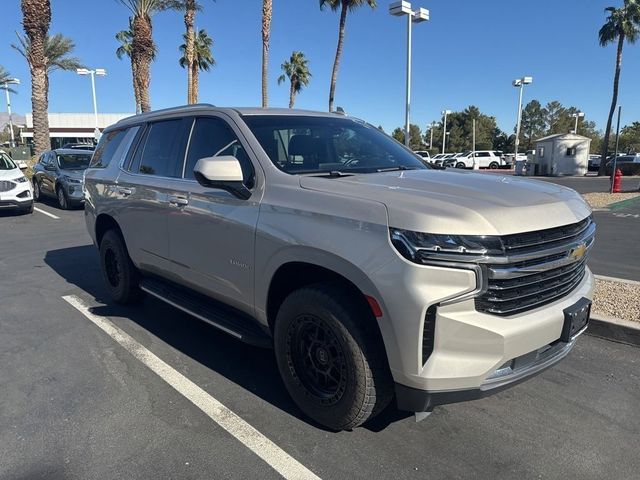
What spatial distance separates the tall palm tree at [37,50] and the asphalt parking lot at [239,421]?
1915 centimetres

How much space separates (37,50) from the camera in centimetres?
1994

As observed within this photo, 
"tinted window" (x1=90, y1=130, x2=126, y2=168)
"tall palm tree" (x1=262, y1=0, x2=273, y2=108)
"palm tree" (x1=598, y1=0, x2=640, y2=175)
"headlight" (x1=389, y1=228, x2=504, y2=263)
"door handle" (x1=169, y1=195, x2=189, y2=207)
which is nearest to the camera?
"headlight" (x1=389, y1=228, x2=504, y2=263)

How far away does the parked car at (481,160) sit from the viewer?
48250mm

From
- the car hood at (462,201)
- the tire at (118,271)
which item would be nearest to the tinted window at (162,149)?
the tire at (118,271)

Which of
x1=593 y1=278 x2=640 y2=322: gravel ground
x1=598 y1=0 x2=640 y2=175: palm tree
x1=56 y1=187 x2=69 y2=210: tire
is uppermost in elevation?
x1=598 y1=0 x2=640 y2=175: palm tree

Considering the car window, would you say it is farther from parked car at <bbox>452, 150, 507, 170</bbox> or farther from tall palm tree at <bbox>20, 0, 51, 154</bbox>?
parked car at <bbox>452, 150, 507, 170</bbox>

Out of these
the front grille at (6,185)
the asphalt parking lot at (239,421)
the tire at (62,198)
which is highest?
the front grille at (6,185)

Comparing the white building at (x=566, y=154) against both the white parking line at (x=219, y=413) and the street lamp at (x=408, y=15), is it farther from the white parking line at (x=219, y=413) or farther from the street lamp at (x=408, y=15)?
the white parking line at (x=219, y=413)

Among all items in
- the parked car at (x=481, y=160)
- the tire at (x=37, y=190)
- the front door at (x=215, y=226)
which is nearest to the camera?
the front door at (x=215, y=226)

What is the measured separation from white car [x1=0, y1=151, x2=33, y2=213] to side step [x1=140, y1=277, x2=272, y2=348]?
9751 millimetres

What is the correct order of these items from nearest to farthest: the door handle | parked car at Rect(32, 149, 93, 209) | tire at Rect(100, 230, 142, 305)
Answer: the door handle, tire at Rect(100, 230, 142, 305), parked car at Rect(32, 149, 93, 209)

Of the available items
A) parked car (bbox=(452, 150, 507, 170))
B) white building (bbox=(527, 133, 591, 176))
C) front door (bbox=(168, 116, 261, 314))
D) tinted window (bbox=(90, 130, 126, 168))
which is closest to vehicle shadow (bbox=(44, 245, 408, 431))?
front door (bbox=(168, 116, 261, 314))

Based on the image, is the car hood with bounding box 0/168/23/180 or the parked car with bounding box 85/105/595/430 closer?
the parked car with bounding box 85/105/595/430

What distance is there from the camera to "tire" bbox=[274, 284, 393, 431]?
269 cm
